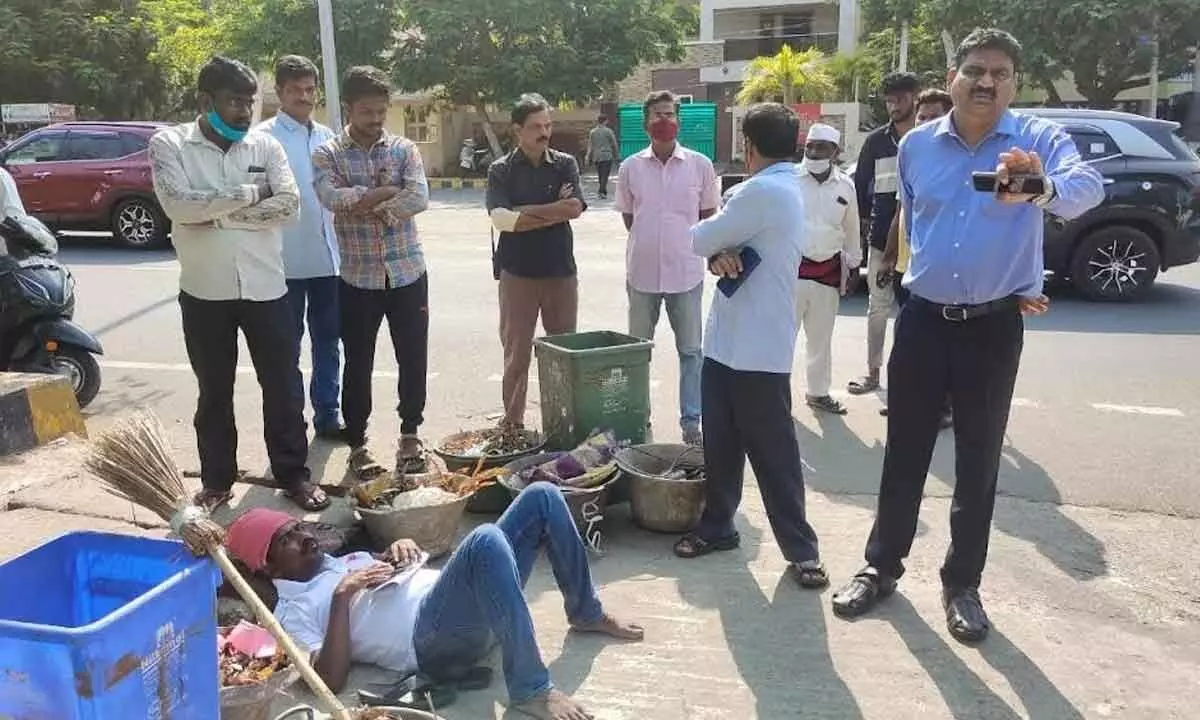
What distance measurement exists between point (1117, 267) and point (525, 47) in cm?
1955

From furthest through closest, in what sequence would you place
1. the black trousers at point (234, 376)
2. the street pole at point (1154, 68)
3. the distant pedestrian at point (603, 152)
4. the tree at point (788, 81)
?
the tree at point (788, 81) < the street pole at point (1154, 68) < the distant pedestrian at point (603, 152) < the black trousers at point (234, 376)

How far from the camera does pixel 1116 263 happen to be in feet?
30.0

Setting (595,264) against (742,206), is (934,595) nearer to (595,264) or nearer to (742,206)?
(742,206)

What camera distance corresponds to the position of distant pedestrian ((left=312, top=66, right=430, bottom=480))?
464 cm

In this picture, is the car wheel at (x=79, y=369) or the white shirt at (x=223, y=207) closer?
the white shirt at (x=223, y=207)

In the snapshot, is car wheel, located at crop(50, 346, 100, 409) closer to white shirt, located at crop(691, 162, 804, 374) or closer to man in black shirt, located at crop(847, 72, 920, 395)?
white shirt, located at crop(691, 162, 804, 374)

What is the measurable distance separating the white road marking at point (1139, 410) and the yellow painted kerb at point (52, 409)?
6.00 m

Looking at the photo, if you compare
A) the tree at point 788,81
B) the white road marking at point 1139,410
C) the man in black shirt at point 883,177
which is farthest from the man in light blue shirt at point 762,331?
the tree at point 788,81

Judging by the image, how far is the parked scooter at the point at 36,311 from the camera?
19.7 ft

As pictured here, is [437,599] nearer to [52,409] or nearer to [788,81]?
[52,409]

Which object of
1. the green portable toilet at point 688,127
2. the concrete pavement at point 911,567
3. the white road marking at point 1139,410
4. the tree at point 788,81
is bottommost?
the concrete pavement at point 911,567

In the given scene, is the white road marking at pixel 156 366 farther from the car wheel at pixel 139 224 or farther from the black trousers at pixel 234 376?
the car wheel at pixel 139 224

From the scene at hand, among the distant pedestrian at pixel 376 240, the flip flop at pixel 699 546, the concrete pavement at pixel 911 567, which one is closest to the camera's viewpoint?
the concrete pavement at pixel 911 567

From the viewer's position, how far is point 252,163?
4301 millimetres
